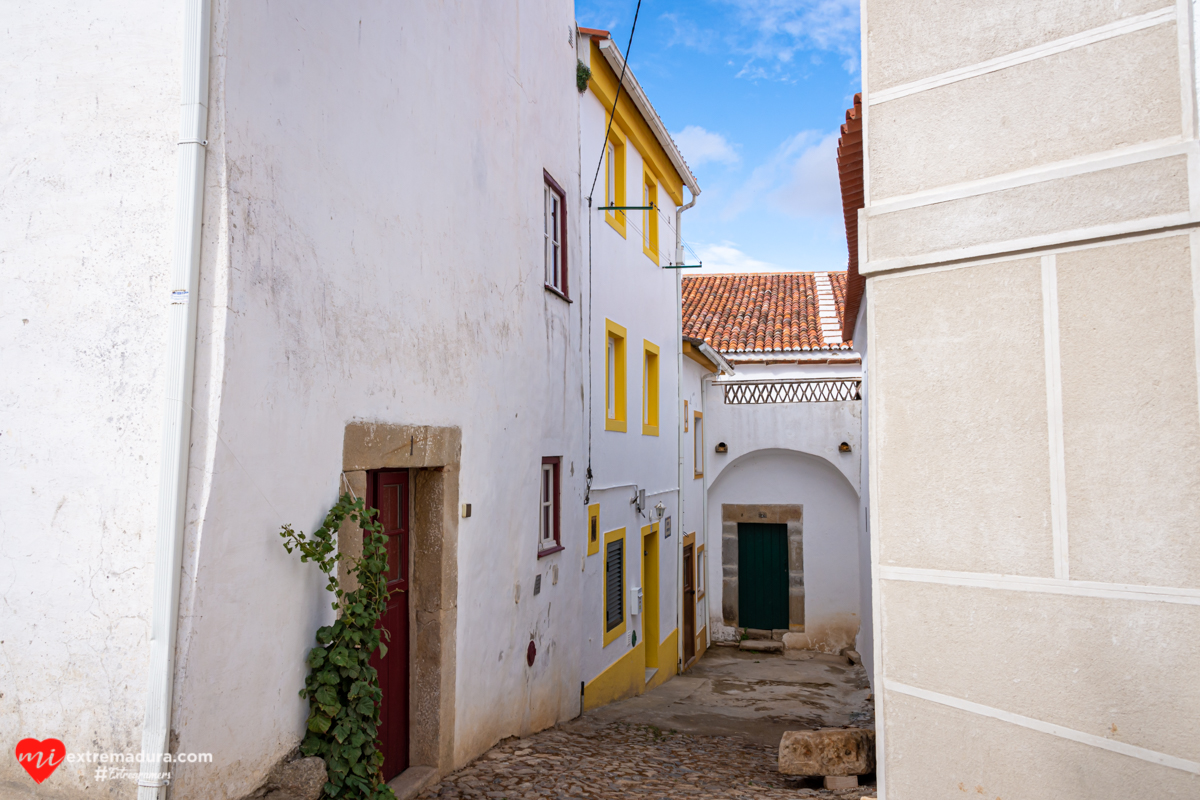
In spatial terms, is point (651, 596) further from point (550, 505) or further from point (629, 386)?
point (550, 505)

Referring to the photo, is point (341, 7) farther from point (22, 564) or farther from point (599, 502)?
point (599, 502)

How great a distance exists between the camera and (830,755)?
6.42 meters

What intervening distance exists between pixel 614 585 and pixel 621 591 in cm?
33

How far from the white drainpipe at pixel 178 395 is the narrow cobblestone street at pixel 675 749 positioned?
7.69 feet

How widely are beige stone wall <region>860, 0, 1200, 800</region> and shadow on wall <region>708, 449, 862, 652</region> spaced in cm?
1361

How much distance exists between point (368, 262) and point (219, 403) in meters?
1.48

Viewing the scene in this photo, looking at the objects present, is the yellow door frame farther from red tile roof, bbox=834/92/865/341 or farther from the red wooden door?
the red wooden door

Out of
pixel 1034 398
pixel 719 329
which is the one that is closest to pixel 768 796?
pixel 1034 398

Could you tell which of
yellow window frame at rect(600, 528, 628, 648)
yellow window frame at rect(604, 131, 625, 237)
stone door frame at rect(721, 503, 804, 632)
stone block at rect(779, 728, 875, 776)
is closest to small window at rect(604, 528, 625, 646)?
yellow window frame at rect(600, 528, 628, 648)

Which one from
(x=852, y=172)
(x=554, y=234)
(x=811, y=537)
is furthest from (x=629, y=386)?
(x=811, y=537)

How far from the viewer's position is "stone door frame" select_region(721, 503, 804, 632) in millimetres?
17609

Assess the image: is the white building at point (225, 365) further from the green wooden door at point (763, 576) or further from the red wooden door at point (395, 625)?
the green wooden door at point (763, 576)

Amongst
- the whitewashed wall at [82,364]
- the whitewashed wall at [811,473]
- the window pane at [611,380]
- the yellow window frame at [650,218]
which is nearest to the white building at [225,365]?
the whitewashed wall at [82,364]

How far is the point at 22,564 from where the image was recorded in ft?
11.4
